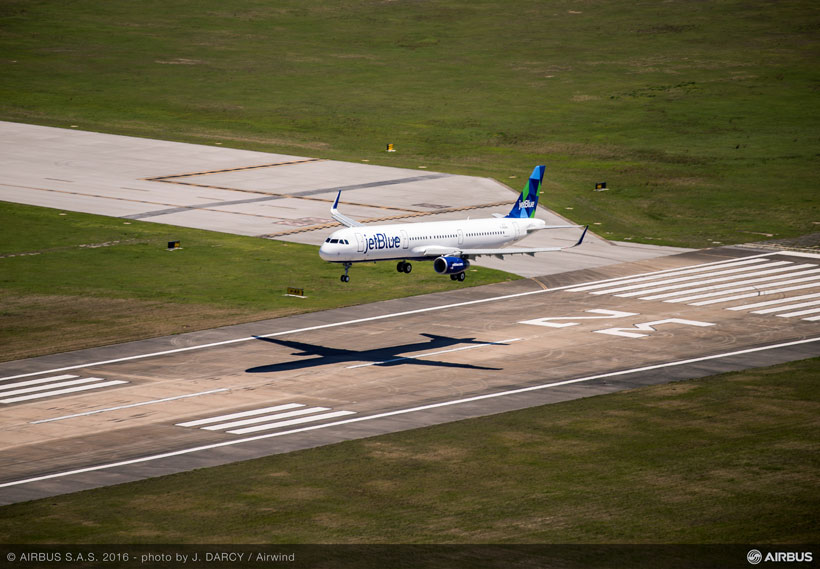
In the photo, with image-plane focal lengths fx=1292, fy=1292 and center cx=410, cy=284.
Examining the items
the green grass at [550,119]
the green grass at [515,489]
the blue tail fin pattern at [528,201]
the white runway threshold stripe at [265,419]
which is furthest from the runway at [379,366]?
the green grass at [550,119]

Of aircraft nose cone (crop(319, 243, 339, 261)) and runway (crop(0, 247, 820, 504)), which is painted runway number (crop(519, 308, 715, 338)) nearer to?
runway (crop(0, 247, 820, 504))

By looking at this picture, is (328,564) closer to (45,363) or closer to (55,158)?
(45,363)

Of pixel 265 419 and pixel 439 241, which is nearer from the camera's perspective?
pixel 265 419

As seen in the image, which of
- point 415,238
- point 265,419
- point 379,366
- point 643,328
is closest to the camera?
point 265,419

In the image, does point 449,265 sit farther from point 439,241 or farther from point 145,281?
point 145,281

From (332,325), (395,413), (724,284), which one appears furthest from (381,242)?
(724,284)

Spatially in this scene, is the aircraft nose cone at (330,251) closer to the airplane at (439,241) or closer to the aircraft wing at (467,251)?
the airplane at (439,241)

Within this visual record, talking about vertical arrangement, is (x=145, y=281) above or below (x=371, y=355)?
above
